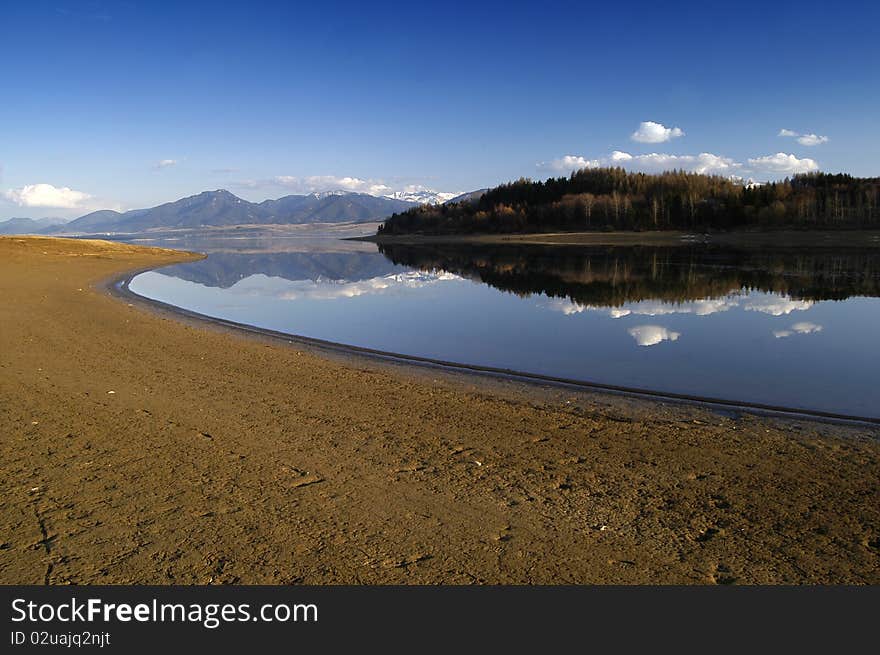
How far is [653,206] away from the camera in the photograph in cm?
9962

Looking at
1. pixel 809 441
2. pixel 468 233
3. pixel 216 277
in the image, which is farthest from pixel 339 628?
pixel 468 233

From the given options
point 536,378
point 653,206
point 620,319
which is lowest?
point 536,378

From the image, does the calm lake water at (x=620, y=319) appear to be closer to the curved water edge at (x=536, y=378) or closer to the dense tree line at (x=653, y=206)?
the curved water edge at (x=536, y=378)

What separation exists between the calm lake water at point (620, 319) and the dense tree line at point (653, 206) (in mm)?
52835

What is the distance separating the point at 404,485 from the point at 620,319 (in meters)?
14.1

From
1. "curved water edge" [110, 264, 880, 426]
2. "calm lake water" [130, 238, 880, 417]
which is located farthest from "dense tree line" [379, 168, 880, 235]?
"curved water edge" [110, 264, 880, 426]

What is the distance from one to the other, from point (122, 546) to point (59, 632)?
0.90 metres

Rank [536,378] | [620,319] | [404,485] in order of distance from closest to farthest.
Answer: [404,485] < [536,378] < [620,319]

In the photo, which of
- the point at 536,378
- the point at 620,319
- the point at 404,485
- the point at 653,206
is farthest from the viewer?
the point at 653,206

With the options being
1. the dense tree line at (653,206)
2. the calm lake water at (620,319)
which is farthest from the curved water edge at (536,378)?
the dense tree line at (653,206)

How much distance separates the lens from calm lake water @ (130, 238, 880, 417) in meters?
11.0

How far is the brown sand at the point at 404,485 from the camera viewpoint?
4066 millimetres

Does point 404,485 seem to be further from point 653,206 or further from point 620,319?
point 653,206

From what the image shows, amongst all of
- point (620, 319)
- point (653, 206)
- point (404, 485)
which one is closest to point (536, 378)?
point (404, 485)
